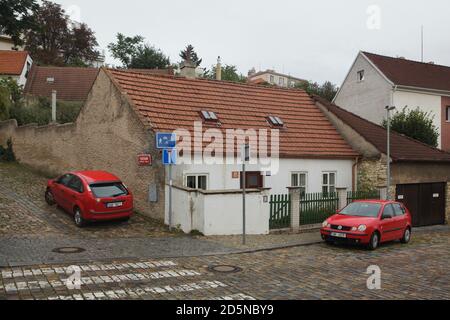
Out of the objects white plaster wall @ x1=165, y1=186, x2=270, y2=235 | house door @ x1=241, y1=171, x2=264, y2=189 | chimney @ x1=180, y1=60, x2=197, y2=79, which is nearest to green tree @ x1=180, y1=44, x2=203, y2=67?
chimney @ x1=180, y1=60, x2=197, y2=79

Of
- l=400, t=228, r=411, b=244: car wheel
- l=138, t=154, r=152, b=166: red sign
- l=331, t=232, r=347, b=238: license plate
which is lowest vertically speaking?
l=400, t=228, r=411, b=244: car wheel

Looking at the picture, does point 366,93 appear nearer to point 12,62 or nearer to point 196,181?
point 196,181

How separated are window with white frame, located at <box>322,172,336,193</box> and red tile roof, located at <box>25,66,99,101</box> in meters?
27.2

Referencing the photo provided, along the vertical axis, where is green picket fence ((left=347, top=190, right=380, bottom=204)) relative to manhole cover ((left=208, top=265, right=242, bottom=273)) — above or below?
above

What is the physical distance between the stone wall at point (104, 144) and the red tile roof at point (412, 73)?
2320cm

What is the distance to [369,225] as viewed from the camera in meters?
14.1

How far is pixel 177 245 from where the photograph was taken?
1341 centimetres

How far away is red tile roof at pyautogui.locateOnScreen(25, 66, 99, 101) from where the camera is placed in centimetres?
4241

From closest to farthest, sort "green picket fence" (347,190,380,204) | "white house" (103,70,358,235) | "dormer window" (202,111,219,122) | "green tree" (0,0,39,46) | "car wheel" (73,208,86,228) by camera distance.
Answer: "green tree" (0,0,39,46)
"car wheel" (73,208,86,228)
"white house" (103,70,358,235)
"green picket fence" (347,190,380,204)
"dormer window" (202,111,219,122)

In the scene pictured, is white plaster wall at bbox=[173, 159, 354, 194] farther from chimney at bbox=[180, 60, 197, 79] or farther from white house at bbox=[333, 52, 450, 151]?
white house at bbox=[333, 52, 450, 151]

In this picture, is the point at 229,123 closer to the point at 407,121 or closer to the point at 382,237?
the point at 382,237

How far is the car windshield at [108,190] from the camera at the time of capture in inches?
603

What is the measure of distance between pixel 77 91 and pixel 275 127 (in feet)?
88.9

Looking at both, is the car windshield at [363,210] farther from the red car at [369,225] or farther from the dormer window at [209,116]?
the dormer window at [209,116]
